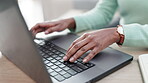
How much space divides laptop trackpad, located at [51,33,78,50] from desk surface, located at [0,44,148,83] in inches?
7.5

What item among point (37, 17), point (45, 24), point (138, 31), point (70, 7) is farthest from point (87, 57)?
point (37, 17)

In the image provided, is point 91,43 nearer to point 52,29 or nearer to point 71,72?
point 71,72

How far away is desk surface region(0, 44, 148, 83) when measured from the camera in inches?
24.6

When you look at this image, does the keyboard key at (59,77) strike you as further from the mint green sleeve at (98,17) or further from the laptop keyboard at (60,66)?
the mint green sleeve at (98,17)

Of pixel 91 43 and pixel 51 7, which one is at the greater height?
pixel 91 43

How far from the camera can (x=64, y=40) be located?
890mm

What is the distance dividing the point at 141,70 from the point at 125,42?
166mm

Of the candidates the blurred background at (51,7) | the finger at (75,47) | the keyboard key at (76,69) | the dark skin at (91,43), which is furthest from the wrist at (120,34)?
the blurred background at (51,7)

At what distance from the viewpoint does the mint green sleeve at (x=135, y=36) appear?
2.60ft

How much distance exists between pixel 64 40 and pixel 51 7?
151cm

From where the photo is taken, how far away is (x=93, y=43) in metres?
0.76

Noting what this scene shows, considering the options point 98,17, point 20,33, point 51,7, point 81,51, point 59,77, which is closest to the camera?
point 20,33

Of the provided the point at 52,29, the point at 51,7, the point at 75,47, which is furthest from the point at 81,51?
the point at 51,7

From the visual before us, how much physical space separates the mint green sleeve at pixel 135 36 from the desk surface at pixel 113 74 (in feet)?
0.07
